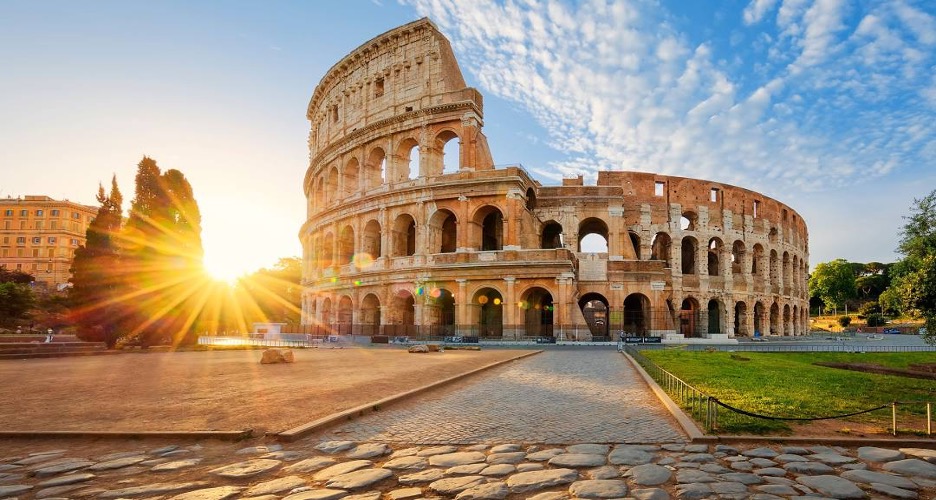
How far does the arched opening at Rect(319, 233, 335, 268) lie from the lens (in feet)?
131

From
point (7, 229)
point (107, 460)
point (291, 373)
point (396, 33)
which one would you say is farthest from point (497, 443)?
point (7, 229)

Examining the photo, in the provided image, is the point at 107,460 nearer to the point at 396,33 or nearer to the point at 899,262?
the point at 899,262

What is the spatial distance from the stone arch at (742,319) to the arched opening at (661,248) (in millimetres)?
7931

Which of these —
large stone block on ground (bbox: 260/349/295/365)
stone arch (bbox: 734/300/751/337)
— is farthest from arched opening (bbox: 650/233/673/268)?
large stone block on ground (bbox: 260/349/295/365)

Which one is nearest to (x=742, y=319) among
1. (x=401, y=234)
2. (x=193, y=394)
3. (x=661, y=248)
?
(x=661, y=248)

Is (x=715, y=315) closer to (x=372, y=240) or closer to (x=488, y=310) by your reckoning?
(x=488, y=310)

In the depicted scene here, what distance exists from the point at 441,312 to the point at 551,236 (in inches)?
493

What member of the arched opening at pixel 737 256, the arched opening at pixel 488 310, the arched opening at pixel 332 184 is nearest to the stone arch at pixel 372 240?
the arched opening at pixel 332 184

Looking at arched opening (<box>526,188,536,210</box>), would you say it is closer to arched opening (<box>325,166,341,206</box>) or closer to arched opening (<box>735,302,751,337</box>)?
arched opening (<box>325,166,341,206</box>)

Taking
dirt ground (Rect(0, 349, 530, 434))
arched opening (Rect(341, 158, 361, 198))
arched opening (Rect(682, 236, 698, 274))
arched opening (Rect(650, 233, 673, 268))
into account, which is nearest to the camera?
dirt ground (Rect(0, 349, 530, 434))

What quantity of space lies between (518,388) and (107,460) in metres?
7.17

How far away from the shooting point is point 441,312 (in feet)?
110

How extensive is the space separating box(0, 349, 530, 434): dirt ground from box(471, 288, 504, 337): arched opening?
55.5 ft

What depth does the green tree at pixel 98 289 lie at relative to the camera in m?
Answer: 24.5
